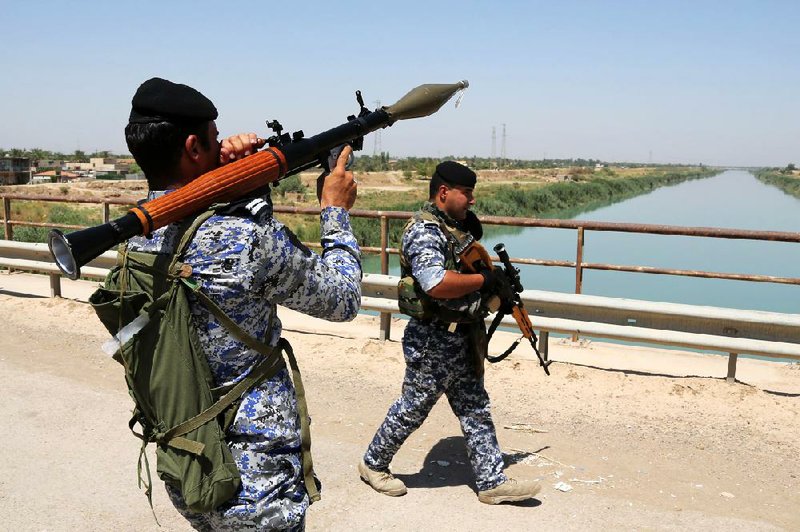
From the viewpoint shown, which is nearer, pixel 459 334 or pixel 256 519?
pixel 256 519

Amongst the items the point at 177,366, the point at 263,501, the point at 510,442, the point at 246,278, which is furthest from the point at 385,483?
the point at 246,278

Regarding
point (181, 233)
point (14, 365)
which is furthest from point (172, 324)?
point (14, 365)

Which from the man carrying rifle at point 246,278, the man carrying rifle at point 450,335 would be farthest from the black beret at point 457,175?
the man carrying rifle at point 246,278

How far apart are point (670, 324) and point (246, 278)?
4.53m

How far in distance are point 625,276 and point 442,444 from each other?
15497 mm

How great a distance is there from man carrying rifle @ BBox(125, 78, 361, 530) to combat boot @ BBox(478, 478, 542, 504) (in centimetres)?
205

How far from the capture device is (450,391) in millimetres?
3869

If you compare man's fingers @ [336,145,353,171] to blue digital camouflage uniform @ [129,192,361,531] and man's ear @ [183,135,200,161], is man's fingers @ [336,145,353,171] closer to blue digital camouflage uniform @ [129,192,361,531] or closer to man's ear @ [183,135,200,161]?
blue digital camouflage uniform @ [129,192,361,531]

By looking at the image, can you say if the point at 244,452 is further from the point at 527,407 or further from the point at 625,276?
the point at 625,276

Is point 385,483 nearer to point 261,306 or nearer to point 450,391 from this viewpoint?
point 450,391

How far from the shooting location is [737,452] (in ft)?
14.7

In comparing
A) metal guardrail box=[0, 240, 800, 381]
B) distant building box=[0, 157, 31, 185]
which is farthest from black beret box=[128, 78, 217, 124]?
distant building box=[0, 157, 31, 185]

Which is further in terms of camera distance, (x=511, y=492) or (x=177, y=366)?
(x=511, y=492)

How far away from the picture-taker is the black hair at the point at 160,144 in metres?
1.72
